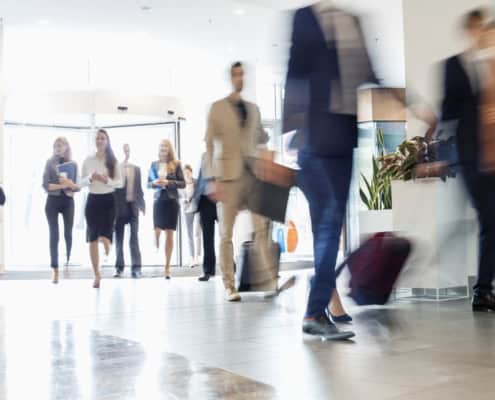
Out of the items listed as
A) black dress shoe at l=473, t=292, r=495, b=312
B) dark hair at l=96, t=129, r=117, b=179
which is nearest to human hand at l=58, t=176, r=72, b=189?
Result: dark hair at l=96, t=129, r=117, b=179

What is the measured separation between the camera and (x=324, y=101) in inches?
130

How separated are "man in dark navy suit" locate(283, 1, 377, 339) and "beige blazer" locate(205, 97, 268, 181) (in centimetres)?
196

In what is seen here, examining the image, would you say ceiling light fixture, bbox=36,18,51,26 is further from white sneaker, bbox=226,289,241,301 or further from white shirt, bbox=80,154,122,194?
white sneaker, bbox=226,289,241,301

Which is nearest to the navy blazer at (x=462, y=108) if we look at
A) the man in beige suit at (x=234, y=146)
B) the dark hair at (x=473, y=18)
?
the dark hair at (x=473, y=18)

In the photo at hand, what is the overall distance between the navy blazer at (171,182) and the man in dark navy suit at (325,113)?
5.38 m

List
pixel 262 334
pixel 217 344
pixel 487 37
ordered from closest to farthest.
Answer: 1. pixel 487 37
2. pixel 217 344
3. pixel 262 334

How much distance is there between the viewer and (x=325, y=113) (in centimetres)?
329

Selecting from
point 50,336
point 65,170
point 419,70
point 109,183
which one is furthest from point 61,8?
point 50,336

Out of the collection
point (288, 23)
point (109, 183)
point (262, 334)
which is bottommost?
point (262, 334)

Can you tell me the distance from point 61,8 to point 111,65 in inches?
156

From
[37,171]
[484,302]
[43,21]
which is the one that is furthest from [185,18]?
[484,302]

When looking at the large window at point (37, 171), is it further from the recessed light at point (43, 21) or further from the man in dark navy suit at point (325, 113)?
the man in dark navy suit at point (325, 113)

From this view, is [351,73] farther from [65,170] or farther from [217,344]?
[65,170]

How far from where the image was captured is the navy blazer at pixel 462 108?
3047 mm
